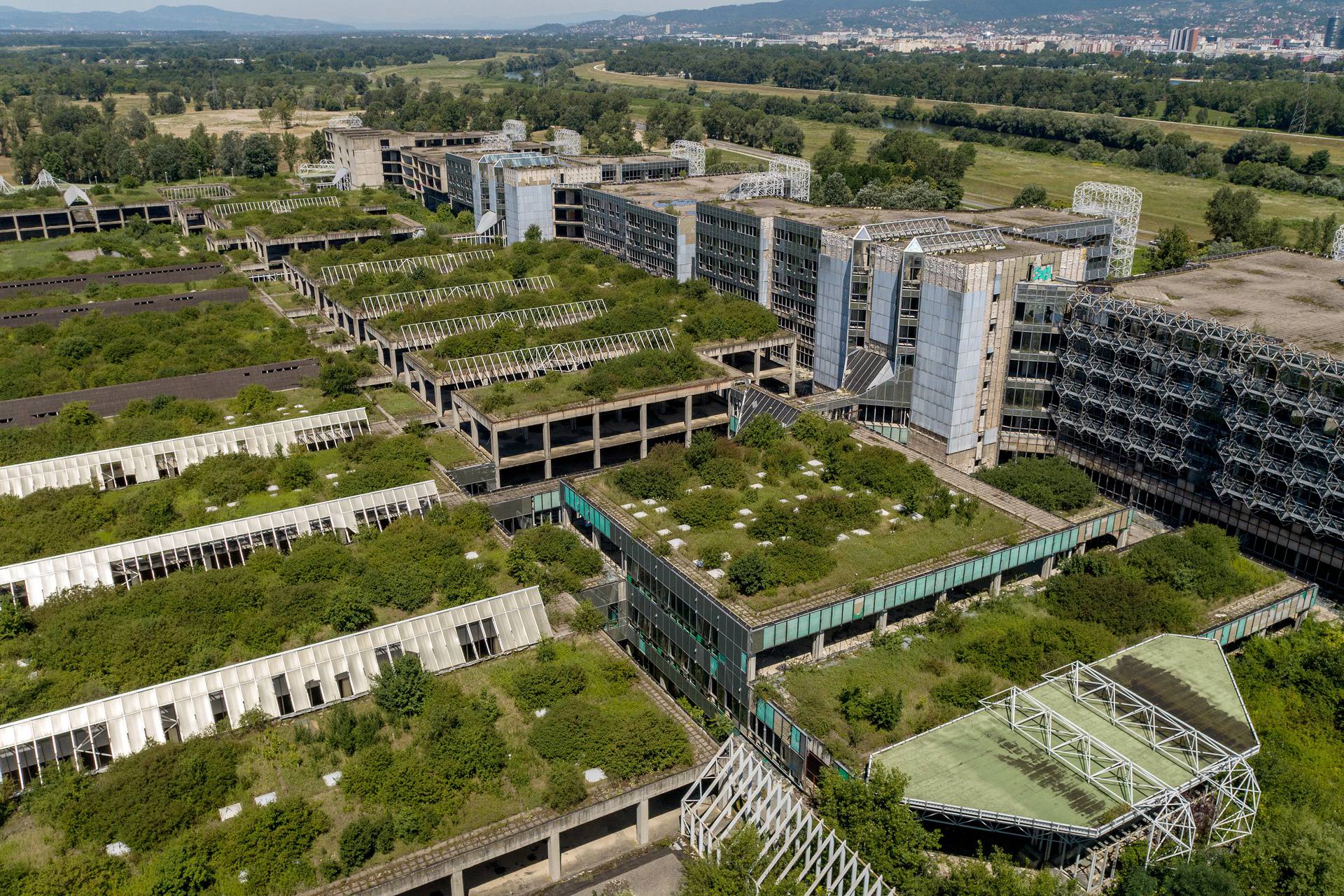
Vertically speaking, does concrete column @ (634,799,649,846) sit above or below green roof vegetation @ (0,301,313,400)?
below

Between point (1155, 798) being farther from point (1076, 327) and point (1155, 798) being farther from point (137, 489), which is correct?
point (137, 489)

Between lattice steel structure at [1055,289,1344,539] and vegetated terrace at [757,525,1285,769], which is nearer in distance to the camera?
vegetated terrace at [757,525,1285,769]

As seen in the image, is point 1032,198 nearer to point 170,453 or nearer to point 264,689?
point 170,453

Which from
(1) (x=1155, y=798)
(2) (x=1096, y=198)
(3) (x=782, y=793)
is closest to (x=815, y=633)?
(3) (x=782, y=793)

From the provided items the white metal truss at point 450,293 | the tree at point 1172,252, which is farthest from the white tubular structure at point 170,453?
the tree at point 1172,252

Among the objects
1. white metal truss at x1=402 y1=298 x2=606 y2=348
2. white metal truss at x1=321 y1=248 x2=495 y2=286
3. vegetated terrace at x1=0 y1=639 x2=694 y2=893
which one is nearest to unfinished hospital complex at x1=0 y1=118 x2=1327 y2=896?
white metal truss at x1=402 y1=298 x2=606 y2=348

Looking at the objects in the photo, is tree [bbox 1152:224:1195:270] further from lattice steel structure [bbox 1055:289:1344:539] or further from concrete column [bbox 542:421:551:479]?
concrete column [bbox 542:421:551:479]
